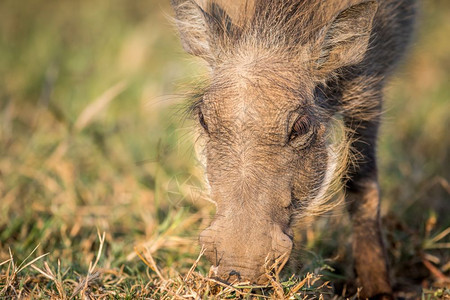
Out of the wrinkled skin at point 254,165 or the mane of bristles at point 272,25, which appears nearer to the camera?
the wrinkled skin at point 254,165

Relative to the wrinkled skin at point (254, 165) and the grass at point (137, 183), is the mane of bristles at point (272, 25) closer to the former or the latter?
the wrinkled skin at point (254, 165)

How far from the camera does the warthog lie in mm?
2342

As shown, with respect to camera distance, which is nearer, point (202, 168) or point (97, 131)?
point (202, 168)

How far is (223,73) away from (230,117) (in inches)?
12.3

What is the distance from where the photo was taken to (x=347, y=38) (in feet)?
9.10

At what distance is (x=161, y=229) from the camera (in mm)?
3234

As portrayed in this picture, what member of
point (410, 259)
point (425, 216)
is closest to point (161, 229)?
point (410, 259)

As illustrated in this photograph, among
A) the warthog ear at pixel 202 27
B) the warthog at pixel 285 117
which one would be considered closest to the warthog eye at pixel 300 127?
the warthog at pixel 285 117

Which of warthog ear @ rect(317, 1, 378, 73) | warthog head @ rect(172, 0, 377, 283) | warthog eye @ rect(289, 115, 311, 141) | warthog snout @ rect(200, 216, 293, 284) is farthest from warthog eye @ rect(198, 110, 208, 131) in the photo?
warthog ear @ rect(317, 1, 378, 73)

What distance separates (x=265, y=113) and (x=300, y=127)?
19 cm

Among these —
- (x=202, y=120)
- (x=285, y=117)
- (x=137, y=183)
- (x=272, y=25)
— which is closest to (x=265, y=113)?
(x=285, y=117)

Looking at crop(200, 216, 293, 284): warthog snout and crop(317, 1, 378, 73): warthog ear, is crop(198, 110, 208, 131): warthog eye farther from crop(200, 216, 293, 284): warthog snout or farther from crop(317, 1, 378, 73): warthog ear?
crop(317, 1, 378, 73): warthog ear

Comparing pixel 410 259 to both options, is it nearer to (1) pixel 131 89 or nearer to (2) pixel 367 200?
(2) pixel 367 200

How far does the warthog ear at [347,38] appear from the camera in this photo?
2.66 metres
